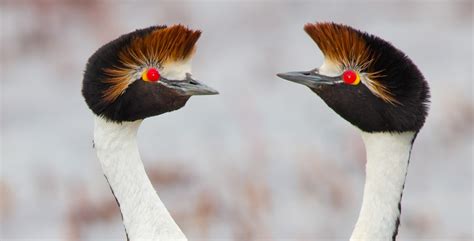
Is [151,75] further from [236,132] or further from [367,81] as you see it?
[236,132]

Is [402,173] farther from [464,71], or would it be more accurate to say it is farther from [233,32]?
[233,32]

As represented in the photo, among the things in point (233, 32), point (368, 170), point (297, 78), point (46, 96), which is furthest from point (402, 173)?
point (233, 32)

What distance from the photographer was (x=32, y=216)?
43.4 ft

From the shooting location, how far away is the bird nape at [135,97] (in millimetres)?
8500

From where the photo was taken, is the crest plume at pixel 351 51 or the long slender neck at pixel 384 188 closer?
the crest plume at pixel 351 51

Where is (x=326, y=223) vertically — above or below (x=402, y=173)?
below

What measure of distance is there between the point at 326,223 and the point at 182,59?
13.5ft

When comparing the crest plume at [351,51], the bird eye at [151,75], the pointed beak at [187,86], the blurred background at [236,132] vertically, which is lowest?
the blurred background at [236,132]

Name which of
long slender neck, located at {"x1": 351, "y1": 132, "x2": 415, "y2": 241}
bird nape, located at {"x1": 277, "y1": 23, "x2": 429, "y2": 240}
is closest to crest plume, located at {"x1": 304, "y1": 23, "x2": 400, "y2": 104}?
bird nape, located at {"x1": 277, "y1": 23, "x2": 429, "y2": 240}

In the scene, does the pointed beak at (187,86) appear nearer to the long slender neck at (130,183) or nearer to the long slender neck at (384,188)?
the long slender neck at (130,183)

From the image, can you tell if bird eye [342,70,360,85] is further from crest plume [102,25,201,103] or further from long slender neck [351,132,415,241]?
crest plume [102,25,201,103]

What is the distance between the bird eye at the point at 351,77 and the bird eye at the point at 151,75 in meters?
1.00

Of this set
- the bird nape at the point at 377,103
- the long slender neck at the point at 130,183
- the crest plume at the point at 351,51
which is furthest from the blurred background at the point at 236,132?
the crest plume at the point at 351,51

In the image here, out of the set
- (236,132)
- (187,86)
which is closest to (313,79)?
(187,86)
